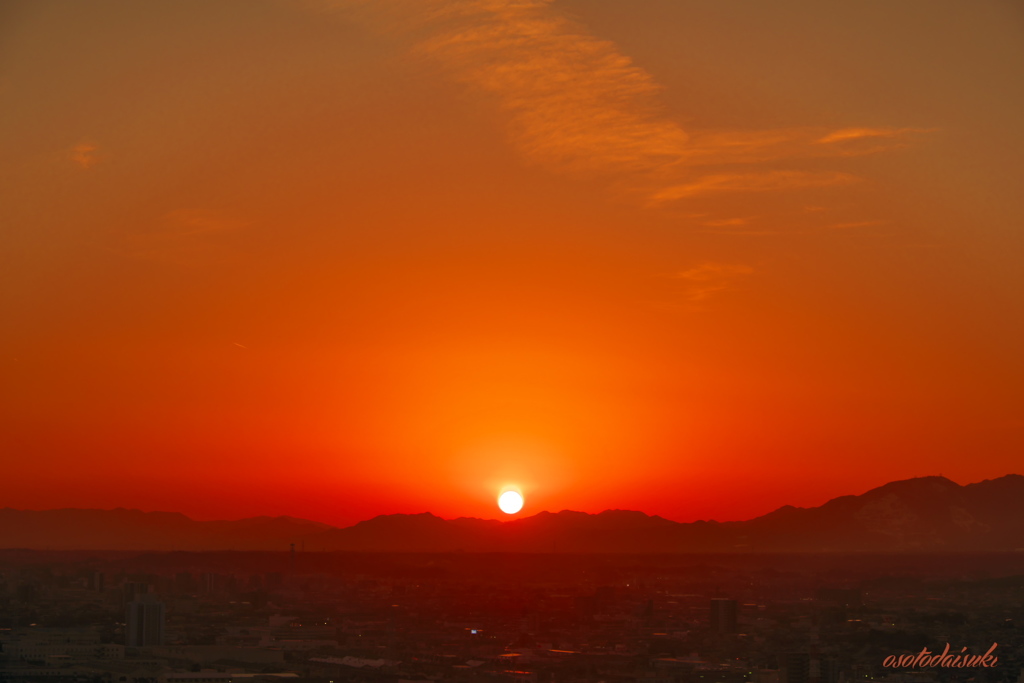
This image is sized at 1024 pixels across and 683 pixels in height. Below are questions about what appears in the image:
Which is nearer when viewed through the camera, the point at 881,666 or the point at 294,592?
the point at 881,666

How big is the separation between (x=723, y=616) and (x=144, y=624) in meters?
6.13

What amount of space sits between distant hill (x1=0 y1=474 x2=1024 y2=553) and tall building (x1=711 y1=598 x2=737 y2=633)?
3032 millimetres

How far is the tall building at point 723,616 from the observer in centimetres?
1255

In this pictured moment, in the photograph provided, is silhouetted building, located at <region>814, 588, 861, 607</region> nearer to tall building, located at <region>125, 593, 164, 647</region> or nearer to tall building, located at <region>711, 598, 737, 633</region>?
tall building, located at <region>711, 598, 737, 633</region>

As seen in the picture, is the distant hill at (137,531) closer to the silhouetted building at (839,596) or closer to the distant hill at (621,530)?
the distant hill at (621,530)

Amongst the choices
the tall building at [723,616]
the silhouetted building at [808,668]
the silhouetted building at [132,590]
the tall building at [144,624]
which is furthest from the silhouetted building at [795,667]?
the silhouetted building at [132,590]

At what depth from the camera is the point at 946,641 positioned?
1107 cm

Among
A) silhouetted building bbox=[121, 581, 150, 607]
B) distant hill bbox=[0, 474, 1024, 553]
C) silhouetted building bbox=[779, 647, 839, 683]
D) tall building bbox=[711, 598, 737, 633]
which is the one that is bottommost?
silhouetted building bbox=[779, 647, 839, 683]

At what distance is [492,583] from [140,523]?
503 centimetres

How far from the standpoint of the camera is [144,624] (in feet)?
40.0

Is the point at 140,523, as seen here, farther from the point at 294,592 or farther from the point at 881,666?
the point at 881,666

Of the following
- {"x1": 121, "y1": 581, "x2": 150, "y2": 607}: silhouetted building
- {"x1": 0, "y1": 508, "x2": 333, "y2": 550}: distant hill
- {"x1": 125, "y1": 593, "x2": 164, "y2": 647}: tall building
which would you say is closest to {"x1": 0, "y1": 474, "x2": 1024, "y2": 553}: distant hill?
{"x1": 0, "y1": 508, "x2": 333, "y2": 550}: distant hill

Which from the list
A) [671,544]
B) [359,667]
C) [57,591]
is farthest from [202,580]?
[671,544]

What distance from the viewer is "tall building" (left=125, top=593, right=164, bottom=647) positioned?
12.0 m
